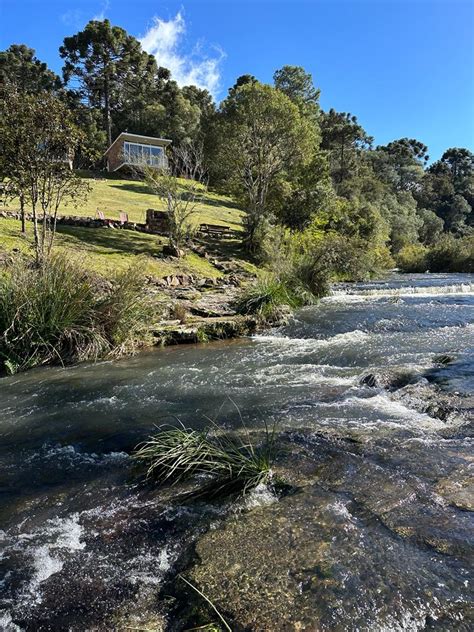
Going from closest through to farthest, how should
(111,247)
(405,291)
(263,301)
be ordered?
(263,301), (111,247), (405,291)

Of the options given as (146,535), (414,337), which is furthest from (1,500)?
(414,337)

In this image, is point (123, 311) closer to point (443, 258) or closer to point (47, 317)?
point (47, 317)

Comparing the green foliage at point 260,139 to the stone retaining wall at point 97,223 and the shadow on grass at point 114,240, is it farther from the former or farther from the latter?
the shadow on grass at point 114,240

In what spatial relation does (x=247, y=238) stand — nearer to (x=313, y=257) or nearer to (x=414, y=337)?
(x=313, y=257)

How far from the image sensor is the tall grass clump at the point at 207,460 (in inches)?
171

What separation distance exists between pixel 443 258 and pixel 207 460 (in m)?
40.5

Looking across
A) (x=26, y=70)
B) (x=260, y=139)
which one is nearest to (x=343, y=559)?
(x=260, y=139)

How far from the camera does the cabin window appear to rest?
46.6 metres

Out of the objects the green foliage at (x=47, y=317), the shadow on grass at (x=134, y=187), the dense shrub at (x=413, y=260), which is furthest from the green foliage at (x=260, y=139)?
the green foliage at (x=47, y=317)

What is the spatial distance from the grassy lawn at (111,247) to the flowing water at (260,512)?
967 cm

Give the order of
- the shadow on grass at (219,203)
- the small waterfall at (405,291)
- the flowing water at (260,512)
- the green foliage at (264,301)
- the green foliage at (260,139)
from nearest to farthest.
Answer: the flowing water at (260,512), the green foliage at (264,301), the small waterfall at (405,291), the green foliage at (260,139), the shadow on grass at (219,203)

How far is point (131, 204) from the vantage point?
34.9 m

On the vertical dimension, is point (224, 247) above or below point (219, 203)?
below

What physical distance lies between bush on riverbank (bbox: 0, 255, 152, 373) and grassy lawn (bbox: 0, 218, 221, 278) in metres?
5.07
